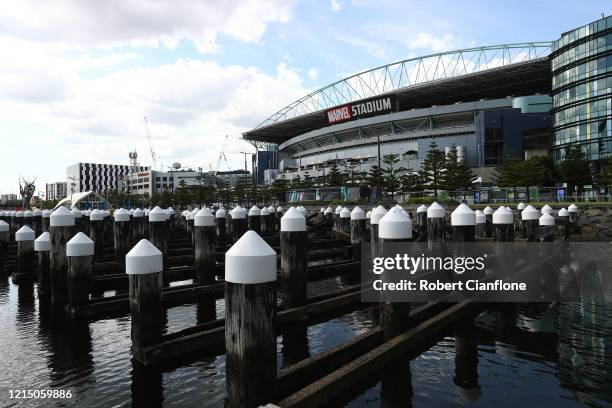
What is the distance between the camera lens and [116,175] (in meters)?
194

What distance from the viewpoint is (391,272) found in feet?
27.2

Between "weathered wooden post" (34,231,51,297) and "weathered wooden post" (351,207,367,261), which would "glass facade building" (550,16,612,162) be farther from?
"weathered wooden post" (34,231,51,297)

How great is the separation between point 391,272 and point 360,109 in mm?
94476

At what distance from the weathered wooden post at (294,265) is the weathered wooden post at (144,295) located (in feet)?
11.7

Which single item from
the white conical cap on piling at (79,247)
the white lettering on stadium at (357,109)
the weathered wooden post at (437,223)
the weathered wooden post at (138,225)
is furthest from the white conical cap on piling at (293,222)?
the white lettering on stadium at (357,109)

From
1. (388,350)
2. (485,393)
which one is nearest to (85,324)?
(388,350)

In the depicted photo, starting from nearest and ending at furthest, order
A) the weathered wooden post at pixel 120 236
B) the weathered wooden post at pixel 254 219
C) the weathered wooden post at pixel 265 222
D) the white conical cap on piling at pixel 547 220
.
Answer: the weathered wooden post at pixel 120 236 < the white conical cap on piling at pixel 547 220 < the weathered wooden post at pixel 254 219 < the weathered wooden post at pixel 265 222

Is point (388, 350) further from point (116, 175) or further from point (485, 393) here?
point (116, 175)

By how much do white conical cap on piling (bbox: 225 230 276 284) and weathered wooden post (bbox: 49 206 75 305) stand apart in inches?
376

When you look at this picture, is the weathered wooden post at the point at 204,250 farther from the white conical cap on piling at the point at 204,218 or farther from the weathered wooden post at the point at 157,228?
the weathered wooden post at the point at 157,228

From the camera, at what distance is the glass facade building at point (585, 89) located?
5694 centimetres

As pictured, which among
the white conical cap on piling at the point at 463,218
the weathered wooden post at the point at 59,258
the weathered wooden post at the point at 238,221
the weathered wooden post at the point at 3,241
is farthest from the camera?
the weathered wooden post at the point at 238,221

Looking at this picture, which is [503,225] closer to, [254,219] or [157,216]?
[157,216]

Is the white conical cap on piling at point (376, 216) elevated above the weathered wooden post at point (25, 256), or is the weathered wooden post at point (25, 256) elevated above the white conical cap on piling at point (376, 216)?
the white conical cap on piling at point (376, 216)
